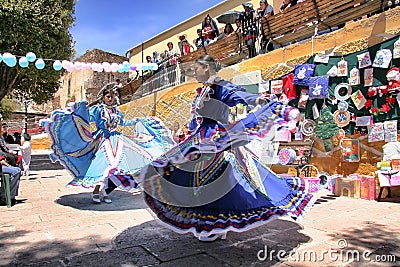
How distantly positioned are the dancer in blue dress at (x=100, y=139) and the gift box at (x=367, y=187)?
281 cm

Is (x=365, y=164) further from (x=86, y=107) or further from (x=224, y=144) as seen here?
(x=86, y=107)

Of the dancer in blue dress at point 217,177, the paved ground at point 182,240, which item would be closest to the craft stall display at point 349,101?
the paved ground at point 182,240

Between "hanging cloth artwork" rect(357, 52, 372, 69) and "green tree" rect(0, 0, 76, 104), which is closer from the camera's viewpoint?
"hanging cloth artwork" rect(357, 52, 372, 69)

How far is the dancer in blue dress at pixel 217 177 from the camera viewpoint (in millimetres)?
2486

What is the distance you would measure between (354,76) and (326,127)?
891 millimetres

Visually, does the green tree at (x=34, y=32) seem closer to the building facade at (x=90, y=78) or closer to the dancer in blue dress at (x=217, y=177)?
the dancer in blue dress at (x=217, y=177)

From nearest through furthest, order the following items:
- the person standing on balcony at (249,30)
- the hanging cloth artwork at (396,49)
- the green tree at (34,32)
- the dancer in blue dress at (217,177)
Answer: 1. the dancer in blue dress at (217,177)
2. the hanging cloth artwork at (396,49)
3. the person standing on balcony at (249,30)
4. the green tree at (34,32)

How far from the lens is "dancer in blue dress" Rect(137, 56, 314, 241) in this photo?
2.49m

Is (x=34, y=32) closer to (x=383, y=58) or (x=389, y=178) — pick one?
(x=383, y=58)

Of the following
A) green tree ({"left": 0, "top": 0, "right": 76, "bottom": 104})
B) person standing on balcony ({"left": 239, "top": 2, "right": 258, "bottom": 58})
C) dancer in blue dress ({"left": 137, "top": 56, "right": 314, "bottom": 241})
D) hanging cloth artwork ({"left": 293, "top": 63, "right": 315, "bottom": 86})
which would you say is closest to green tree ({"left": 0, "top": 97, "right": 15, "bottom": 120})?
green tree ({"left": 0, "top": 0, "right": 76, "bottom": 104})

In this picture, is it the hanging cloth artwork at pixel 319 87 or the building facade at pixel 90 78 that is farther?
the building facade at pixel 90 78

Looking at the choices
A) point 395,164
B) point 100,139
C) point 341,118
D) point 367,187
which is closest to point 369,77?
point 341,118

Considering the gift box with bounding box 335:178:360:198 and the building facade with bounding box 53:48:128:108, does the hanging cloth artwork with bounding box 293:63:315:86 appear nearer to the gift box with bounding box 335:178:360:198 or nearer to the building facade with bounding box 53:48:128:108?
the gift box with bounding box 335:178:360:198

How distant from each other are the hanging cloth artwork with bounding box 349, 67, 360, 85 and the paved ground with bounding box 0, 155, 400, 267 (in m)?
1.85
